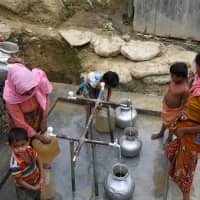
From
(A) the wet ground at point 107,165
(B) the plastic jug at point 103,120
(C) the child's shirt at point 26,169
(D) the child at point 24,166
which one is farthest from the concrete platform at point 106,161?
(C) the child's shirt at point 26,169

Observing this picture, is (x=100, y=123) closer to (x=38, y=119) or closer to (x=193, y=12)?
(x=38, y=119)

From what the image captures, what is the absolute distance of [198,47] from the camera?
7215 millimetres

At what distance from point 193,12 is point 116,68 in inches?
70.1

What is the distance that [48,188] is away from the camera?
4.27 m

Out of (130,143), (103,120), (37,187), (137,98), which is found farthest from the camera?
(137,98)

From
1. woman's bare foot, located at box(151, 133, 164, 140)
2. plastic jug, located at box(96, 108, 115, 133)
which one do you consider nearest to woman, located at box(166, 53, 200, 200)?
woman's bare foot, located at box(151, 133, 164, 140)

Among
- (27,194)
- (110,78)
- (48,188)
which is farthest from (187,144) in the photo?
(27,194)

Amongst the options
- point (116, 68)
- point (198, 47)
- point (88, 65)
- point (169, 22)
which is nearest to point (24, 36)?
point (88, 65)

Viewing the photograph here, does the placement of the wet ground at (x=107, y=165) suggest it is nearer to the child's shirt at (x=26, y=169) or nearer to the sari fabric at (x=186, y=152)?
the sari fabric at (x=186, y=152)

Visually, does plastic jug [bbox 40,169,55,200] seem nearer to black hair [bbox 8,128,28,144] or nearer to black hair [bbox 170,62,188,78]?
black hair [bbox 8,128,28,144]

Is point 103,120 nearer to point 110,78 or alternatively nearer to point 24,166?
point 110,78

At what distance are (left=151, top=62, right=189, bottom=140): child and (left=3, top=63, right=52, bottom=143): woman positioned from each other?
55.1 inches

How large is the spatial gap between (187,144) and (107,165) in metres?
1.26

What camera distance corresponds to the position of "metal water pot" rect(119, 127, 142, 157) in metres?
4.85
